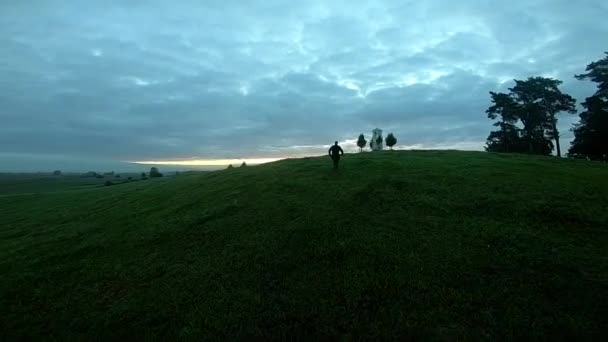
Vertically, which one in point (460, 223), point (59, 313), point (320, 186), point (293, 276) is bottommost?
point (59, 313)

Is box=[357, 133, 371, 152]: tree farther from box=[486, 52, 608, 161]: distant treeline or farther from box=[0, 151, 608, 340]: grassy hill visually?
box=[0, 151, 608, 340]: grassy hill

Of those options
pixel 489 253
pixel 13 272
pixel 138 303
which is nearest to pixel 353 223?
pixel 489 253

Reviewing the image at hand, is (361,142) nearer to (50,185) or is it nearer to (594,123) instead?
(594,123)

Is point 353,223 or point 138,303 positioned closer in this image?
point 138,303

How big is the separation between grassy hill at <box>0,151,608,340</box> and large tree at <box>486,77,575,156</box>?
4205 cm

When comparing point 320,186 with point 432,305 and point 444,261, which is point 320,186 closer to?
point 444,261

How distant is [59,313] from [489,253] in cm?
1635

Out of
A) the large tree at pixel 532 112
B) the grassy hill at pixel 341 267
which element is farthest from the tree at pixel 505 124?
the grassy hill at pixel 341 267

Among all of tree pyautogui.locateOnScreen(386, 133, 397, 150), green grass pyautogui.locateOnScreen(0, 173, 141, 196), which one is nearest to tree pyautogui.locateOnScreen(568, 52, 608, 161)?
tree pyautogui.locateOnScreen(386, 133, 397, 150)

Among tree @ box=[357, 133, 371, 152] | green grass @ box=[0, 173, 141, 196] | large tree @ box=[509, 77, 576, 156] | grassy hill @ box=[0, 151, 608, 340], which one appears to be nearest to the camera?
grassy hill @ box=[0, 151, 608, 340]

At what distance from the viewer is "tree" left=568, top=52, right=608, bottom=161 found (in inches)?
1742

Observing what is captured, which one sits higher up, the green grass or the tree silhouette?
the tree silhouette

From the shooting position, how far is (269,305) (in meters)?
9.81

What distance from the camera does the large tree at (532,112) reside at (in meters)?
55.0
